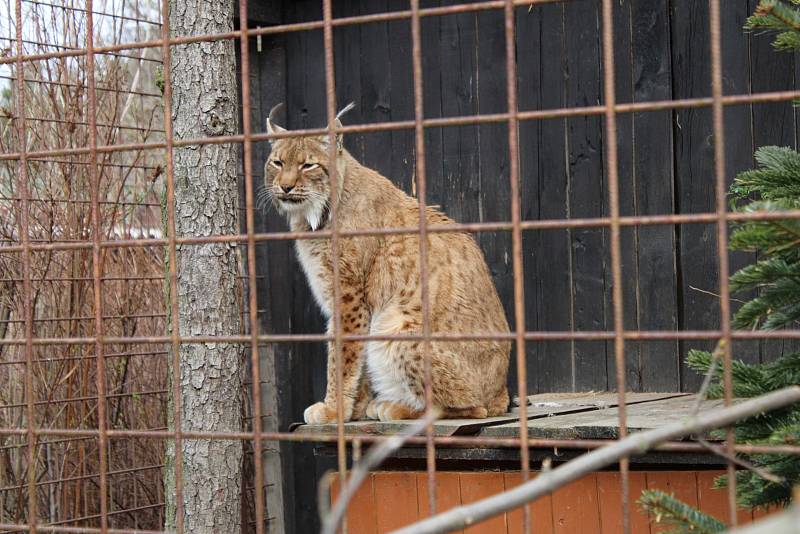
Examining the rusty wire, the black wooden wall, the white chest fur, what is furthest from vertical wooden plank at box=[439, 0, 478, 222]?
the rusty wire

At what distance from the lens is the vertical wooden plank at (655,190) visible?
218 inches

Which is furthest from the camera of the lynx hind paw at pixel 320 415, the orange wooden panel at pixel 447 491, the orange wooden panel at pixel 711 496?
the lynx hind paw at pixel 320 415

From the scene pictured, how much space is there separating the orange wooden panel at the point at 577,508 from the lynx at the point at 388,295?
0.73 metres

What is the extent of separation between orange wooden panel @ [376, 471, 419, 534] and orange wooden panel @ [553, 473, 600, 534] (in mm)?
710

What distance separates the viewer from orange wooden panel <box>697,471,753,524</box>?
4.32 metres

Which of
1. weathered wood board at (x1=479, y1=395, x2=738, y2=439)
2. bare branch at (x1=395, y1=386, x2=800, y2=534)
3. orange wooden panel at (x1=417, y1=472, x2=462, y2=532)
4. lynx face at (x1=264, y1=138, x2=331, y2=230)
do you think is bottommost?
orange wooden panel at (x1=417, y1=472, x2=462, y2=532)

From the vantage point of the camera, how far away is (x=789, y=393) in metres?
2.50

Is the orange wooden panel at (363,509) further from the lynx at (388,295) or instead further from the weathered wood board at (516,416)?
the lynx at (388,295)

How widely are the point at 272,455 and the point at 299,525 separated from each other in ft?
1.53

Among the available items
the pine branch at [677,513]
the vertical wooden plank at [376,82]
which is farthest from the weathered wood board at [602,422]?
the vertical wooden plank at [376,82]

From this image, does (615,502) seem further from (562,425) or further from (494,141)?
(494,141)

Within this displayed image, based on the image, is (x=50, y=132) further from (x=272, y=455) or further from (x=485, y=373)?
(x=485, y=373)

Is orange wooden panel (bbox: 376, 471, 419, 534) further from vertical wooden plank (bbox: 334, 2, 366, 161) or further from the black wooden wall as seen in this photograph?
vertical wooden plank (bbox: 334, 2, 366, 161)

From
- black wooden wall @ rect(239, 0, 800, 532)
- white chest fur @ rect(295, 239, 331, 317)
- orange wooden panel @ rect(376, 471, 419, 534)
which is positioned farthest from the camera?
white chest fur @ rect(295, 239, 331, 317)
